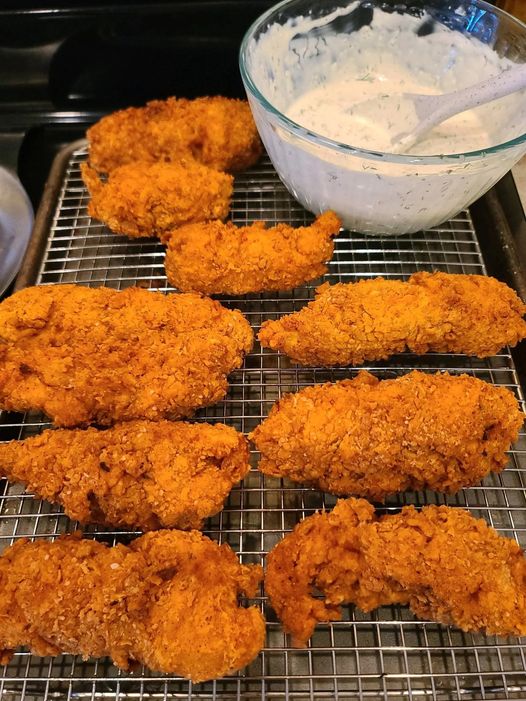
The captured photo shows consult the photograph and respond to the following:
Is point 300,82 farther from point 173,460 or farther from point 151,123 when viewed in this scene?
point 173,460

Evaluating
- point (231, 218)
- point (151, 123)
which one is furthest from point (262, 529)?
point (151, 123)

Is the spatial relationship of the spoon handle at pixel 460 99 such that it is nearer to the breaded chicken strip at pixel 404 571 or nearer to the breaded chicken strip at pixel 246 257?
the breaded chicken strip at pixel 246 257

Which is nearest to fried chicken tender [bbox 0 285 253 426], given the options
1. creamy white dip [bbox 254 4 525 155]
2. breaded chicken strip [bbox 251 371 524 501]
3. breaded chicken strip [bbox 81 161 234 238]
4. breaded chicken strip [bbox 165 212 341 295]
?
breaded chicken strip [bbox 165 212 341 295]

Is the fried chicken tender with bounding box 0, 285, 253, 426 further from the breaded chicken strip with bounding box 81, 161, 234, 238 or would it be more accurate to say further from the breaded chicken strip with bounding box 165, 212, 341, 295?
the breaded chicken strip with bounding box 81, 161, 234, 238

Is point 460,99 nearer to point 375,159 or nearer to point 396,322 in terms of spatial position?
point 375,159

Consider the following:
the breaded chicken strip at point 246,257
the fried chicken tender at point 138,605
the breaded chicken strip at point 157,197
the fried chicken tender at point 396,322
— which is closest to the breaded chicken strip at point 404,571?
the fried chicken tender at point 138,605

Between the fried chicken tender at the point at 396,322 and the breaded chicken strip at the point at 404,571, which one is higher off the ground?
the fried chicken tender at the point at 396,322

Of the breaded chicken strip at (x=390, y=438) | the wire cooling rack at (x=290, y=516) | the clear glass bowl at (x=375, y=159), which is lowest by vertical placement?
the wire cooling rack at (x=290, y=516)

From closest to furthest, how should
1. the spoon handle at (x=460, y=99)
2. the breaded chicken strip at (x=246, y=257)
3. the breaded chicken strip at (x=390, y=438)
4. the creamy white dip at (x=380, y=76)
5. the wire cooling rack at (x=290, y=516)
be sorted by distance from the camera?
the wire cooling rack at (x=290, y=516)
the breaded chicken strip at (x=390, y=438)
the spoon handle at (x=460, y=99)
the breaded chicken strip at (x=246, y=257)
the creamy white dip at (x=380, y=76)
